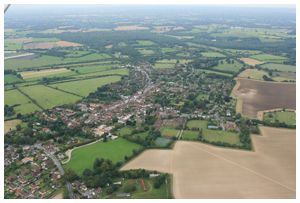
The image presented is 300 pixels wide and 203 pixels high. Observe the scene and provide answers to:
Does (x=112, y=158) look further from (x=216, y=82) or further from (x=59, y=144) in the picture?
(x=216, y=82)

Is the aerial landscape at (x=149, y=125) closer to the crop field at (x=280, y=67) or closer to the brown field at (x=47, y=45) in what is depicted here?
the crop field at (x=280, y=67)

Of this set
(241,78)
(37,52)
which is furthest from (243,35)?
(37,52)

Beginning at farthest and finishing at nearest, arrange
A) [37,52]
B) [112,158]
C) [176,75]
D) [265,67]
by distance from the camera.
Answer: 1. [37,52]
2. [265,67]
3. [176,75]
4. [112,158]

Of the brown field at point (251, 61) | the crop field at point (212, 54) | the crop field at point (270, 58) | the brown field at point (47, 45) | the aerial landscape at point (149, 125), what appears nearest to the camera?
the aerial landscape at point (149, 125)

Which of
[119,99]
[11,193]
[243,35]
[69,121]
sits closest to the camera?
[11,193]

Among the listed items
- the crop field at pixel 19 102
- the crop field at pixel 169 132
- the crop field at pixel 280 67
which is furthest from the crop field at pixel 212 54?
the crop field at pixel 169 132

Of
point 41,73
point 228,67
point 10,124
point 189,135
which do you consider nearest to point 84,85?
point 41,73

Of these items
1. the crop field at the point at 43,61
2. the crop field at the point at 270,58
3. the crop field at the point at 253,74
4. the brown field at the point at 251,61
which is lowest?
the crop field at the point at 253,74
